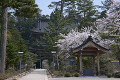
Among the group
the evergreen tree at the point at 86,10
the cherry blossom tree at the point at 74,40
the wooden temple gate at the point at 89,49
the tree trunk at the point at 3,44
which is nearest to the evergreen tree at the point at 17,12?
the tree trunk at the point at 3,44

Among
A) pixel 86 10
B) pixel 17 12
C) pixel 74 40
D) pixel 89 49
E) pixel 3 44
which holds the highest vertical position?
pixel 86 10

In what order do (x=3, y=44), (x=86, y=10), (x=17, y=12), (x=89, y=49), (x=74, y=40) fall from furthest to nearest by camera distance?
1. (x=86, y=10)
2. (x=74, y=40)
3. (x=89, y=49)
4. (x=17, y=12)
5. (x=3, y=44)

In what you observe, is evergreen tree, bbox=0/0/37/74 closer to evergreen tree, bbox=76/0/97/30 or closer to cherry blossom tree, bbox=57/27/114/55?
cherry blossom tree, bbox=57/27/114/55

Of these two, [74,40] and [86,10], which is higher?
[86,10]

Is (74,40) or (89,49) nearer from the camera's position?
(89,49)

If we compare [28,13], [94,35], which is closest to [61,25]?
[94,35]

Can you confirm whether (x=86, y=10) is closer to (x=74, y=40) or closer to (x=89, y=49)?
(x=74, y=40)

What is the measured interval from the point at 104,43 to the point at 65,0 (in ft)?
50.3

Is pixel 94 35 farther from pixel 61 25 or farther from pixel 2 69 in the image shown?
pixel 2 69

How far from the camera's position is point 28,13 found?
15.6 m

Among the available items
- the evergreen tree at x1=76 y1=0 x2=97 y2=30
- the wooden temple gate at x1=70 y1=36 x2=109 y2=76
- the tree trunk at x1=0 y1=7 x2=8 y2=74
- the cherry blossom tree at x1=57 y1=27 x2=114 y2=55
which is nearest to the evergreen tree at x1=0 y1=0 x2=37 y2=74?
the tree trunk at x1=0 y1=7 x2=8 y2=74

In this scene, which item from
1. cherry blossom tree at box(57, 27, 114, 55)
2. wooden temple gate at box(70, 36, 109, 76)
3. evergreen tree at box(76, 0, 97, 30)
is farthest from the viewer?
evergreen tree at box(76, 0, 97, 30)

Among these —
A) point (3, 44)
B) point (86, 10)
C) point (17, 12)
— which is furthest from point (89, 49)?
point (86, 10)

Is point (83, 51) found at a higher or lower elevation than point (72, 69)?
higher
